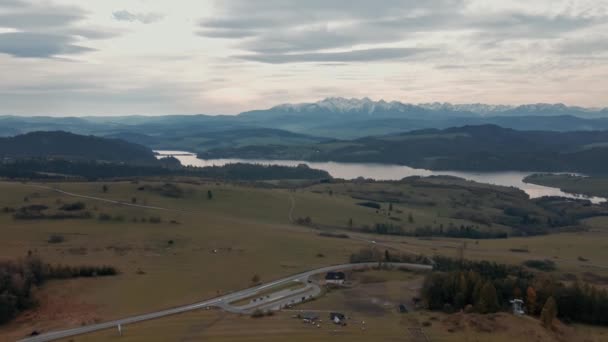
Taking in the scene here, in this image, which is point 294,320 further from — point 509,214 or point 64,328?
point 509,214

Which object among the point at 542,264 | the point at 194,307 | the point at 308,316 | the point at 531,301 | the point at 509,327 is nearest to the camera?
the point at 509,327

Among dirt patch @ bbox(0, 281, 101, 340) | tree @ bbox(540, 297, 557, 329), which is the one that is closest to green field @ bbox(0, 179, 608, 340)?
dirt patch @ bbox(0, 281, 101, 340)

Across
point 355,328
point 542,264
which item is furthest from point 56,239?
point 542,264

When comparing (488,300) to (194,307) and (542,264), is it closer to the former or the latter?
(194,307)

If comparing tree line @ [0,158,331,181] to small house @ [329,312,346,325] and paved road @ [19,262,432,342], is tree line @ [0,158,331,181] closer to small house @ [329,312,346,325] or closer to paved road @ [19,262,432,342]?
paved road @ [19,262,432,342]

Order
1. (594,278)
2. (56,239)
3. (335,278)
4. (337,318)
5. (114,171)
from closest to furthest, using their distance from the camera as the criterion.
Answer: (337,318)
(335,278)
(594,278)
(56,239)
(114,171)

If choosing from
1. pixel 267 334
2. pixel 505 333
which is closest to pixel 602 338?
pixel 505 333

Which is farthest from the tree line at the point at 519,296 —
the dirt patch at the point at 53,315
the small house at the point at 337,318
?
the dirt patch at the point at 53,315
